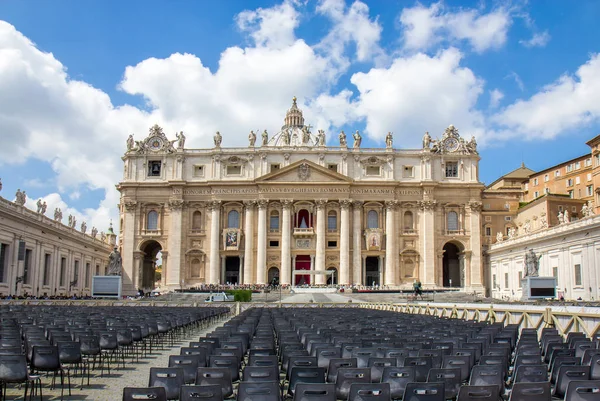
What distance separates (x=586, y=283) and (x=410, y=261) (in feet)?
112

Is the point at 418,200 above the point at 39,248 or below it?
above

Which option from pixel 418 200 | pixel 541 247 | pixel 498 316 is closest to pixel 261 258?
pixel 418 200

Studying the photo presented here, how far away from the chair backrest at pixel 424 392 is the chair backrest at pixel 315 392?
3.21 ft

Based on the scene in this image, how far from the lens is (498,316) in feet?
89.9

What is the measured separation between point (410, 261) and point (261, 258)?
20.5 m

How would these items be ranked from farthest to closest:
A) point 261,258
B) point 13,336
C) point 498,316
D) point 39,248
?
point 261,258, point 39,248, point 498,316, point 13,336

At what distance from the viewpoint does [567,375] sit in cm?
1011

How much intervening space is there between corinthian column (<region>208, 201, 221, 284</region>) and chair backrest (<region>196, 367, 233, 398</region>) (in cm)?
7755

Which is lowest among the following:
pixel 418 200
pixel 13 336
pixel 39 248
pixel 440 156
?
pixel 13 336

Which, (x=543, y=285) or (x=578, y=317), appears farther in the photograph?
(x=543, y=285)

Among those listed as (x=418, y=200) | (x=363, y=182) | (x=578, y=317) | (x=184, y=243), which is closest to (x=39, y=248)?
(x=184, y=243)

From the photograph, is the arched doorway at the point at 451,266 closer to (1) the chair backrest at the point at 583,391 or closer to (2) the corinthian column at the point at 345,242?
(2) the corinthian column at the point at 345,242


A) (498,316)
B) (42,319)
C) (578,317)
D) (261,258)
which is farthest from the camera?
(261,258)

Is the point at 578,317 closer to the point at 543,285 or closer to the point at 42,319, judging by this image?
the point at 42,319
